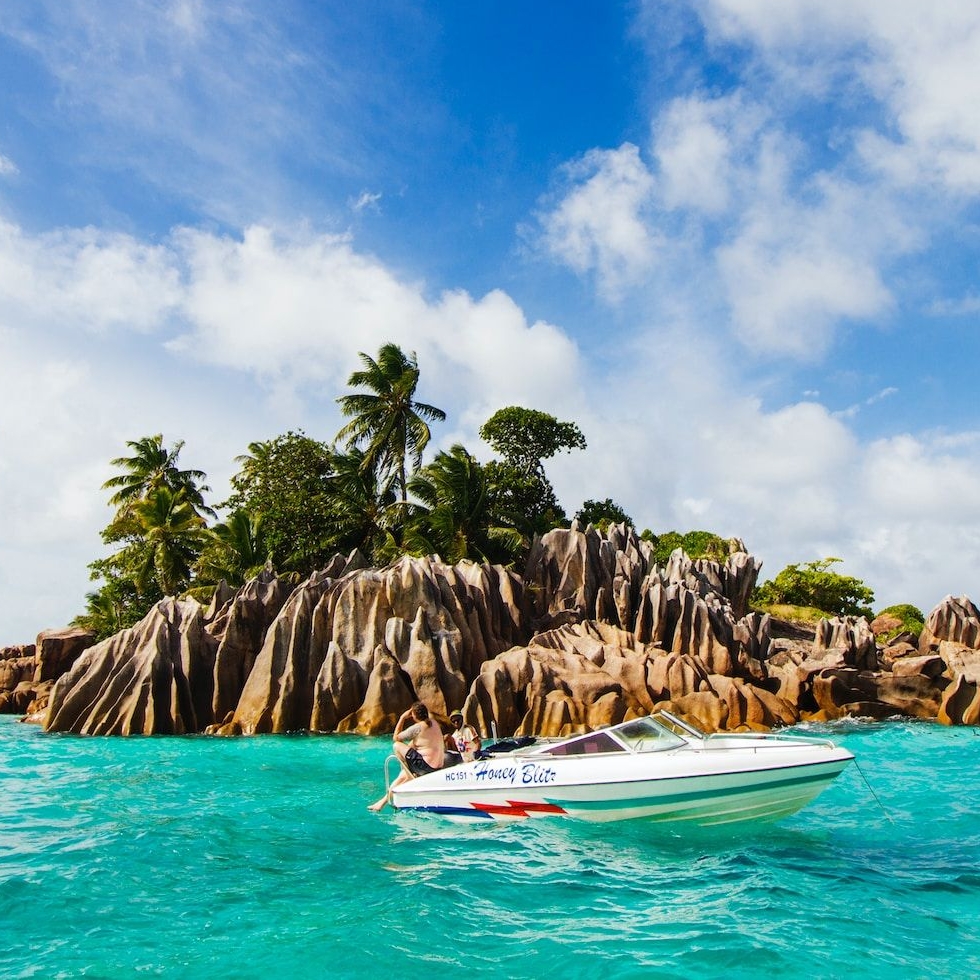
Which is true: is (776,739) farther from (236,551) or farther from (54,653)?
(54,653)

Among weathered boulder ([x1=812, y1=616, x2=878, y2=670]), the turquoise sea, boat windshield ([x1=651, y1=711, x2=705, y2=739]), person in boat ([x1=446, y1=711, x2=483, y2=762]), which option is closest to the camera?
the turquoise sea

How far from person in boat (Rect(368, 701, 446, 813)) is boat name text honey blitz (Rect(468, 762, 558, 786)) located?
0.97m

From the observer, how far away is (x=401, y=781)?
52.4 ft

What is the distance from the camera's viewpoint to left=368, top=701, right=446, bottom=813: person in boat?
15844 millimetres

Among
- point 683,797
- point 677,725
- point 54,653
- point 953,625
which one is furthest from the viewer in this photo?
point 54,653

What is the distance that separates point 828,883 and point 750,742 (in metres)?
2.55

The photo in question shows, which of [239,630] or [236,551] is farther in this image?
[236,551]

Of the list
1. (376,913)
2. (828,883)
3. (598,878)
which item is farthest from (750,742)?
(376,913)

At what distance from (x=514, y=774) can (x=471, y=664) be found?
16.5 m

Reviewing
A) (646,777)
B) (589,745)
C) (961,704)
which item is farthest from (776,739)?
(961,704)

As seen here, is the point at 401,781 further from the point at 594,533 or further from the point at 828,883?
the point at 594,533

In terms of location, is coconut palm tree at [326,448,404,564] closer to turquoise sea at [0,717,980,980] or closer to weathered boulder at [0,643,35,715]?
weathered boulder at [0,643,35,715]

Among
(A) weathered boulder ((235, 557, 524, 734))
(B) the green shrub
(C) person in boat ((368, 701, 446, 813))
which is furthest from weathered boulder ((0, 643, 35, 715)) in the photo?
(B) the green shrub

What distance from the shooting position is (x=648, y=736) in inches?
550
